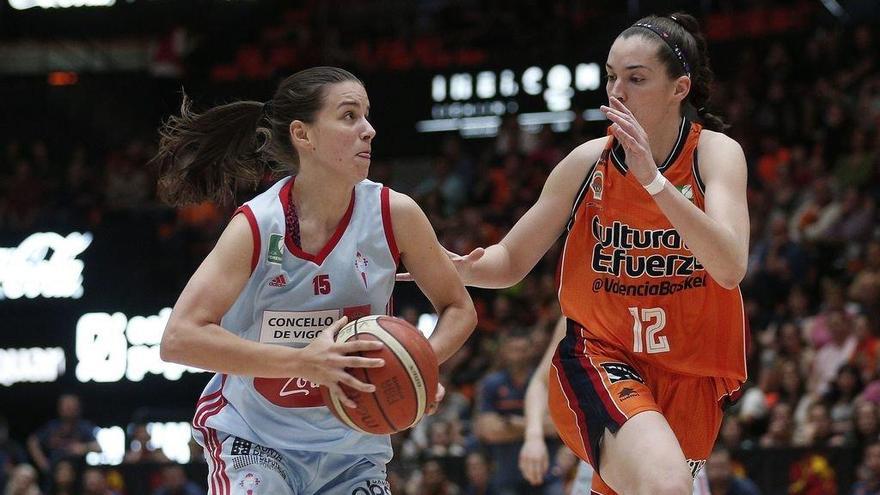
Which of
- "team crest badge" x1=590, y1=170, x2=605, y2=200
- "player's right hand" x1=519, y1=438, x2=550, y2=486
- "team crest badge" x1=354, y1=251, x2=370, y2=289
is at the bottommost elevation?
"player's right hand" x1=519, y1=438, x2=550, y2=486

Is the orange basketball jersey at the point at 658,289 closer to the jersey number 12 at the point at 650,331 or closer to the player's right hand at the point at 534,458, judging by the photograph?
the jersey number 12 at the point at 650,331

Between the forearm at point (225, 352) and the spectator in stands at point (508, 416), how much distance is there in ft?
19.9

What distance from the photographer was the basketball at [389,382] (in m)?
3.79

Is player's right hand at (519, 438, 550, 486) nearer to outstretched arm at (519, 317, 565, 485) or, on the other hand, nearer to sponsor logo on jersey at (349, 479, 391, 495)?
outstretched arm at (519, 317, 565, 485)

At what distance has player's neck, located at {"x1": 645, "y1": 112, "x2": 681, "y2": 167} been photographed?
4.58 m

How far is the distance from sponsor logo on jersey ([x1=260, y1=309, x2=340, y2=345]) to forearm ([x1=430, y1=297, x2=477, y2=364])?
34 centimetres

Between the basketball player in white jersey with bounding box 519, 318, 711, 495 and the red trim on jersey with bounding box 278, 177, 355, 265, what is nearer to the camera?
the red trim on jersey with bounding box 278, 177, 355, 265

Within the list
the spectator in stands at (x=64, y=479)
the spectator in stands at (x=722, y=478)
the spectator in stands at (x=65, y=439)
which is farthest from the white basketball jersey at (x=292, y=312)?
the spectator in stands at (x=65, y=439)

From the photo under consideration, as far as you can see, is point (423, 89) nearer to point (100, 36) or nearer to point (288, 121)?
point (100, 36)

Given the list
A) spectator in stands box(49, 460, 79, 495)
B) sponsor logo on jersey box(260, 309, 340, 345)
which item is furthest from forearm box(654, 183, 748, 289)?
spectator in stands box(49, 460, 79, 495)

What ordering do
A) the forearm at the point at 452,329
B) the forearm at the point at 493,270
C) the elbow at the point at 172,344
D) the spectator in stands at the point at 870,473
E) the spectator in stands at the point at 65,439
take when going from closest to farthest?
the elbow at the point at 172,344 < the forearm at the point at 452,329 < the forearm at the point at 493,270 < the spectator in stands at the point at 870,473 < the spectator in stands at the point at 65,439

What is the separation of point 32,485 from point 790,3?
10.7m

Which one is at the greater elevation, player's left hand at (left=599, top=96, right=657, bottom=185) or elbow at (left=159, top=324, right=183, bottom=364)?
player's left hand at (left=599, top=96, right=657, bottom=185)

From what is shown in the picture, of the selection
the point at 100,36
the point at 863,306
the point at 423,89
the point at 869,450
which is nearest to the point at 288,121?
the point at 869,450
